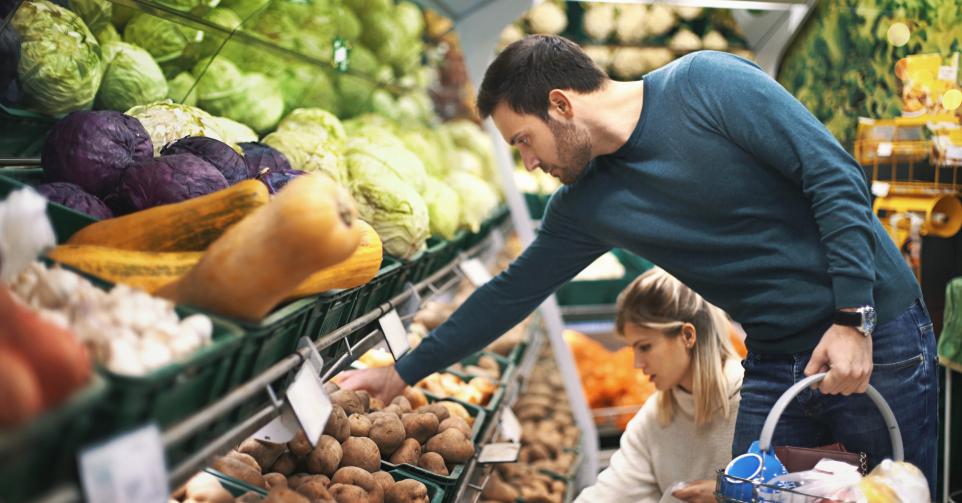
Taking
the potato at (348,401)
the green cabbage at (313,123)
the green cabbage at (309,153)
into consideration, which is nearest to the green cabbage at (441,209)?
the green cabbage at (313,123)

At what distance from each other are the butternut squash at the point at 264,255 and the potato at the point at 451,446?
1.10 meters

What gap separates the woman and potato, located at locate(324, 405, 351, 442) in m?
0.91

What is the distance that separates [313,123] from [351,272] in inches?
49.7

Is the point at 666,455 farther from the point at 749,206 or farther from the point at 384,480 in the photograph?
the point at 384,480

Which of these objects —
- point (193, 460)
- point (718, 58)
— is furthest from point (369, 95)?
point (193, 460)

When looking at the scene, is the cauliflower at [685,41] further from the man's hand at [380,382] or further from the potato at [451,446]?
the potato at [451,446]

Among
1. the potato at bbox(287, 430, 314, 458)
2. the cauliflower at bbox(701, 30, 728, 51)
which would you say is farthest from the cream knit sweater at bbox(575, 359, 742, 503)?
the cauliflower at bbox(701, 30, 728, 51)

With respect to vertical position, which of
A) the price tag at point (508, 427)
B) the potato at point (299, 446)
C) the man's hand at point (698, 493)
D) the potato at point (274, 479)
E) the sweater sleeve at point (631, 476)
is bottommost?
the price tag at point (508, 427)

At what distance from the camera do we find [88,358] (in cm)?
85

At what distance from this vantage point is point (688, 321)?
2.54 metres

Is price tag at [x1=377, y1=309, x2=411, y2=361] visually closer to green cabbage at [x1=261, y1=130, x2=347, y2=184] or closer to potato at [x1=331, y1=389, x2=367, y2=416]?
potato at [x1=331, y1=389, x2=367, y2=416]

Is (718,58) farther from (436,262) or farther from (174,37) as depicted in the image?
(174,37)

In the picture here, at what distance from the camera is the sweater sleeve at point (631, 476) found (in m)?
2.51

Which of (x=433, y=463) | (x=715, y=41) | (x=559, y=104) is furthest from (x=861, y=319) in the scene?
(x=715, y=41)
